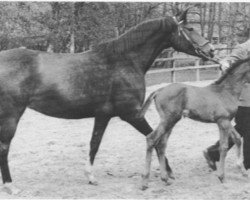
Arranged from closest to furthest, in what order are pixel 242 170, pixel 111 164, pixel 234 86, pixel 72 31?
pixel 234 86 → pixel 242 170 → pixel 111 164 → pixel 72 31

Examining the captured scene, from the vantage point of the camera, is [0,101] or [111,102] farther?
[111,102]

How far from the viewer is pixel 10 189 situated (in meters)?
4.96

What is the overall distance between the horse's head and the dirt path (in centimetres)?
163

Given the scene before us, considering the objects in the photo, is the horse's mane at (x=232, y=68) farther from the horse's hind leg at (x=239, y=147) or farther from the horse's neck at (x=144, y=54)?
the horse's neck at (x=144, y=54)

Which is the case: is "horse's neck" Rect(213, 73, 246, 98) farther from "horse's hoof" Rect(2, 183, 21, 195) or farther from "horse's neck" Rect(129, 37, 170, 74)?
"horse's hoof" Rect(2, 183, 21, 195)

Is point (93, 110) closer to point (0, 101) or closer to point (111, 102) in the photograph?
point (111, 102)

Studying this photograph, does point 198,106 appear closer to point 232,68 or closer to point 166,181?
point 232,68

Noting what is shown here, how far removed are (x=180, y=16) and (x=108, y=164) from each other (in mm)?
2347

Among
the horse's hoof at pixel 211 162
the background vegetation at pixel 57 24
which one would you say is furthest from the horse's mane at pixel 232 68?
the background vegetation at pixel 57 24

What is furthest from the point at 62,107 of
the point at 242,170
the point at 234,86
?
the point at 242,170

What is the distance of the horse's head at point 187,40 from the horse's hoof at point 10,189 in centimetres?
263

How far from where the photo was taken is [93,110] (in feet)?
17.3

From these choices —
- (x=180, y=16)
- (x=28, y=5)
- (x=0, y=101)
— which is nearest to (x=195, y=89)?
(x=180, y=16)

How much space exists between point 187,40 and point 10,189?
2825 millimetres
